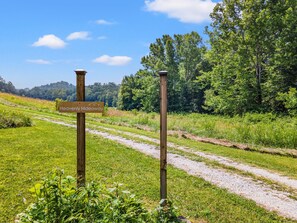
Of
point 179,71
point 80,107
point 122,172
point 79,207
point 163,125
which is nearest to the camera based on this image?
point 79,207

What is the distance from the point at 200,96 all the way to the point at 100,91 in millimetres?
78118

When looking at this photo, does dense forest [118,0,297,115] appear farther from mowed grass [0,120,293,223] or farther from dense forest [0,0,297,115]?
mowed grass [0,120,293,223]

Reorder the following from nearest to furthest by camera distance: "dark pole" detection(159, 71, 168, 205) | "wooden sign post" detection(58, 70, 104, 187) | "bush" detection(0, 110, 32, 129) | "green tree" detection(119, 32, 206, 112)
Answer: "dark pole" detection(159, 71, 168, 205) < "wooden sign post" detection(58, 70, 104, 187) < "bush" detection(0, 110, 32, 129) < "green tree" detection(119, 32, 206, 112)

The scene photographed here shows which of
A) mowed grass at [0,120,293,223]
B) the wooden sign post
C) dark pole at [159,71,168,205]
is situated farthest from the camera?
mowed grass at [0,120,293,223]

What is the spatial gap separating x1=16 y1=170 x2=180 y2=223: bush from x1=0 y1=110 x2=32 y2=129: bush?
973cm

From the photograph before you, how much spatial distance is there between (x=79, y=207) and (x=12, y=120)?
10.4 m

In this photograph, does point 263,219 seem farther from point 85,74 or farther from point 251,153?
point 251,153

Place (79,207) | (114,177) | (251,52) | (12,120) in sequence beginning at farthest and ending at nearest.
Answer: (251,52) < (12,120) < (114,177) < (79,207)

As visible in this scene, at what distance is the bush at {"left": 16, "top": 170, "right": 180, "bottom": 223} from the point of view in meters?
2.37

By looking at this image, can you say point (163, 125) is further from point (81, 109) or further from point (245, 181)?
point (245, 181)

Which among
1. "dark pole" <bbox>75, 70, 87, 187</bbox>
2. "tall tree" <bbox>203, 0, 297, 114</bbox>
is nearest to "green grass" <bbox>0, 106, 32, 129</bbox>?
"dark pole" <bbox>75, 70, 87, 187</bbox>

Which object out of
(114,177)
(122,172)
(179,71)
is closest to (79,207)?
(114,177)

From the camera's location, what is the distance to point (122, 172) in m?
6.06

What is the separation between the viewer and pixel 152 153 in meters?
8.38
